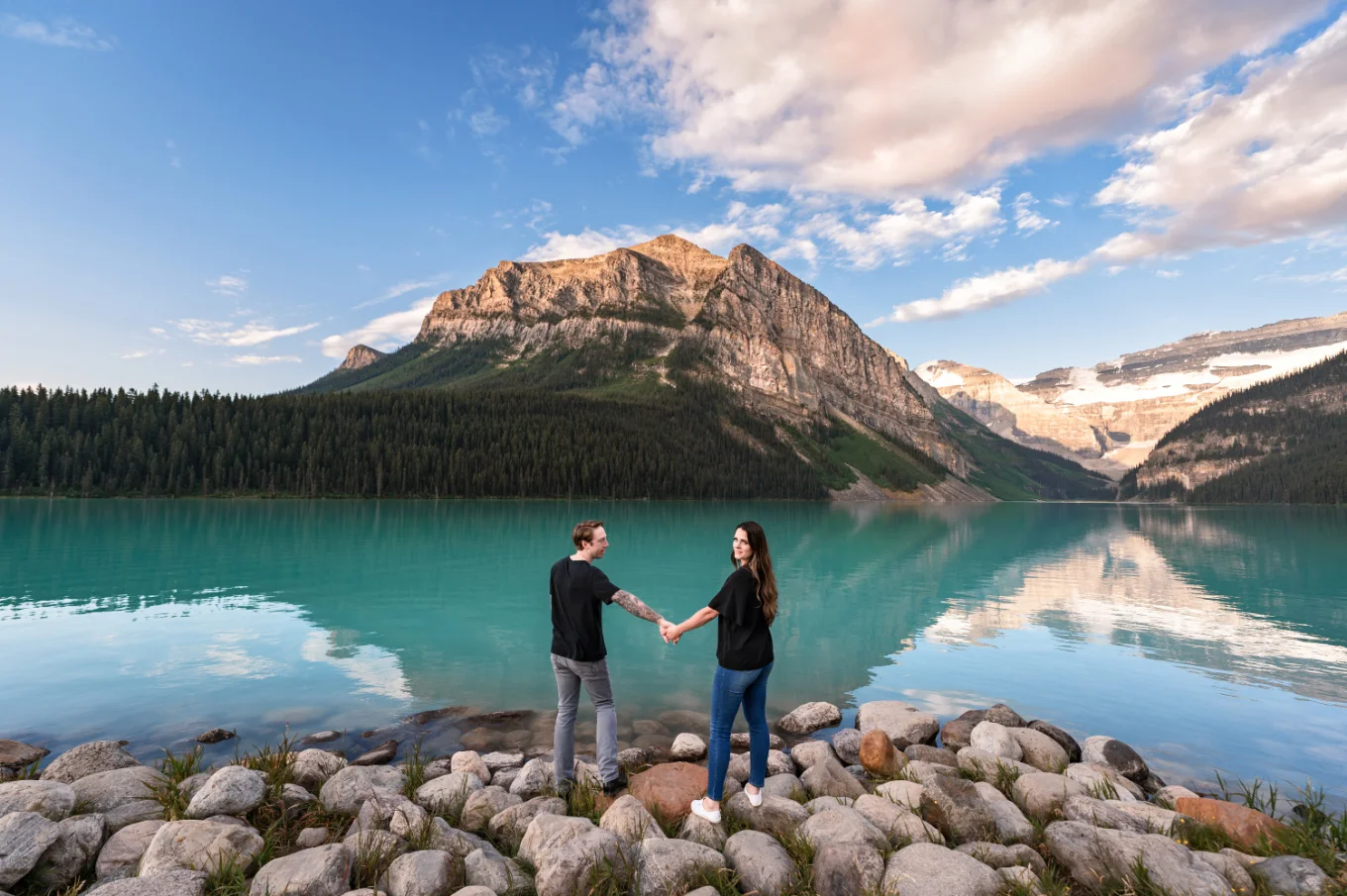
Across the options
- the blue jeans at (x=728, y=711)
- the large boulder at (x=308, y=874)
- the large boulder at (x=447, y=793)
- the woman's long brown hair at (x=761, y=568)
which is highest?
the woman's long brown hair at (x=761, y=568)

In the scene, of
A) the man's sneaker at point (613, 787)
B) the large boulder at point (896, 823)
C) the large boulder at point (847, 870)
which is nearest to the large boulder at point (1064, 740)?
the large boulder at point (896, 823)

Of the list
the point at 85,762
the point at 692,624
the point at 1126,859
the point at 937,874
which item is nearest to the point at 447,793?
the point at 692,624

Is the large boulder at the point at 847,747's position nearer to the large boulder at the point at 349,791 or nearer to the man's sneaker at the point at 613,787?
the man's sneaker at the point at 613,787

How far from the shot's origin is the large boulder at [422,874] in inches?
295

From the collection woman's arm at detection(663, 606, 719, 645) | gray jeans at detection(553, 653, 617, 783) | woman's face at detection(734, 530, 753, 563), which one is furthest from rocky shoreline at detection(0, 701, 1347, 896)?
woman's face at detection(734, 530, 753, 563)

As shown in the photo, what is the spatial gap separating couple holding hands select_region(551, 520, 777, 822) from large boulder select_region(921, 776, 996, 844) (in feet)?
9.11

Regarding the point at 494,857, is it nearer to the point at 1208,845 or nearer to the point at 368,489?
the point at 1208,845

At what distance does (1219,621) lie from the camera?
1300 inches

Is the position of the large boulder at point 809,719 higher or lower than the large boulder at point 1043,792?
lower

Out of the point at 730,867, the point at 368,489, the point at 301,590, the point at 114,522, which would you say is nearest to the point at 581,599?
the point at 730,867

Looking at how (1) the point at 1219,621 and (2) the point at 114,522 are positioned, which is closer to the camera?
(1) the point at 1219,621

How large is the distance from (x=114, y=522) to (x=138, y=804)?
3661 inches

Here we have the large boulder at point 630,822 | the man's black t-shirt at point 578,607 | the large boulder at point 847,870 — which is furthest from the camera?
the man's black t-shirt at point 578,607

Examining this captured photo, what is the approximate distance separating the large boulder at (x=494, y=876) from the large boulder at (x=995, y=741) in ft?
A: 35.2
